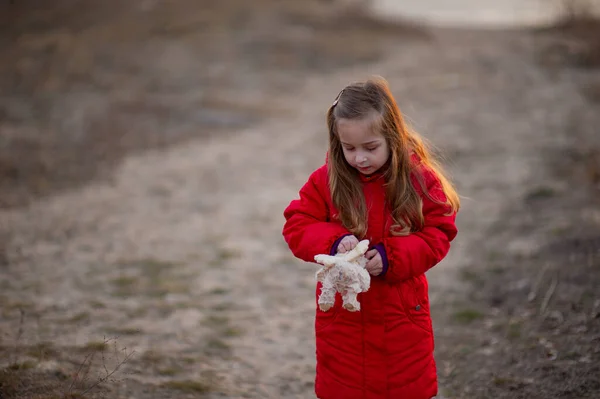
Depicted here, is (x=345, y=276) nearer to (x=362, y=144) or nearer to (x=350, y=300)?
(x=350, y=300)

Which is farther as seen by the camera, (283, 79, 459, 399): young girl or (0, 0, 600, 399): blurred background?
(0, 0, 600, 399): blurred background

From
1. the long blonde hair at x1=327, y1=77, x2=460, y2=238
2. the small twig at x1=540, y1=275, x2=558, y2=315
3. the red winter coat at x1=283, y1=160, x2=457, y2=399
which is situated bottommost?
the small twig at x1=540, y1=275, x2=558, y2=315

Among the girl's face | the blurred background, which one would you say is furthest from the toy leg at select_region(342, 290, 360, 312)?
the blurred background

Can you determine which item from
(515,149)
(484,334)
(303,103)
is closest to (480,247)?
(484,334)

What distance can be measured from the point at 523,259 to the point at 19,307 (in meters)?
3.76

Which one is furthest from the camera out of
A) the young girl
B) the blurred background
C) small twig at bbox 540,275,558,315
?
small twig at bbox 540,275,558,315

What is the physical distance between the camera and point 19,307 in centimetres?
452

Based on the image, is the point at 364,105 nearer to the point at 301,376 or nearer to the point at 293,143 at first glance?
the point at 301,376

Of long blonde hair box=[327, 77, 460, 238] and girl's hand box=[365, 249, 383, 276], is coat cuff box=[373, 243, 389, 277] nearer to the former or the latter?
girl's hand box=[365, 249, 383, 276]

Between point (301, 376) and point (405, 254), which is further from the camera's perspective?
point (301, 376)

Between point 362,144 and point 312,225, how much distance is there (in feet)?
1.24

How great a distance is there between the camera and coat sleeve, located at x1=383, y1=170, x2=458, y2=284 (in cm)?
246

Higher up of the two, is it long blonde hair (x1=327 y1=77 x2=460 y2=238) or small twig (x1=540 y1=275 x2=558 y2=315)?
long blonde hair (x1=327 y1=77 x2=460 y2=238)

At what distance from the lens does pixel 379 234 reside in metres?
2.57
